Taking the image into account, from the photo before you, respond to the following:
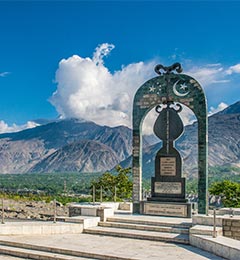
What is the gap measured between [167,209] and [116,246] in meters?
4.75

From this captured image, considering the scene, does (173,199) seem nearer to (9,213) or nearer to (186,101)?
(186,101)

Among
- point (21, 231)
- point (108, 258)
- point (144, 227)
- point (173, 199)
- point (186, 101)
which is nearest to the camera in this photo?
point (108, 258)

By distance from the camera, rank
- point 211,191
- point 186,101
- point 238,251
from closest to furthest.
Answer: point 238,251 < point 186,101 < point 211,191

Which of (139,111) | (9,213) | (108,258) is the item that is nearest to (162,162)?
(139,111)

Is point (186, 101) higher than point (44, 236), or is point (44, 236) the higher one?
point (186, 101)

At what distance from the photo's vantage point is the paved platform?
31.0 ft

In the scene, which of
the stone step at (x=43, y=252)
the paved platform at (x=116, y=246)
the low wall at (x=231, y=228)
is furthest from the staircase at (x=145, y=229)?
the stone step at (x=43, y=252)

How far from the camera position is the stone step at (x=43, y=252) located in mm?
9495

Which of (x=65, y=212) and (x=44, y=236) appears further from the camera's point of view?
(x=65, y=212)

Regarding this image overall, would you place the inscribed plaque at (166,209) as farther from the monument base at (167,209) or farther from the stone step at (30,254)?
the stone step at (30,254)

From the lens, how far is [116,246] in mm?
10508

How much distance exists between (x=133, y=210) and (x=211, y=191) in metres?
9.84

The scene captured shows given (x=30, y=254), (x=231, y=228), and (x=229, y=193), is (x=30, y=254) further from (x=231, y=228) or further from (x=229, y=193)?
(x=229, y=193)

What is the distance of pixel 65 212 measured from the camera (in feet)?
101
